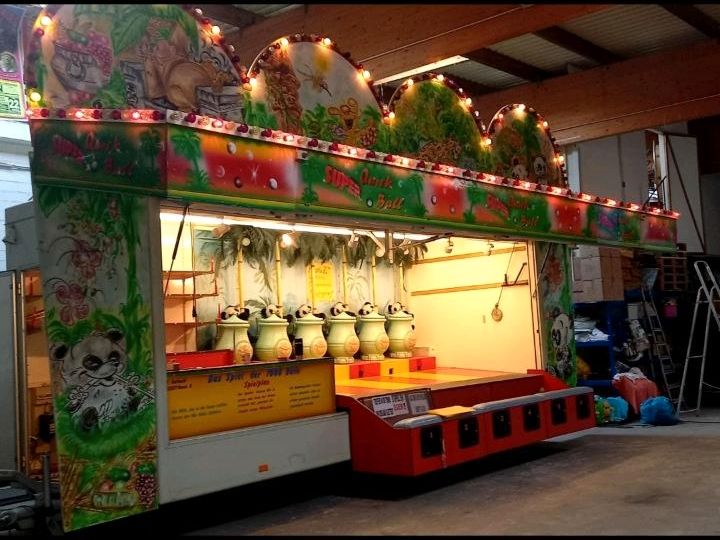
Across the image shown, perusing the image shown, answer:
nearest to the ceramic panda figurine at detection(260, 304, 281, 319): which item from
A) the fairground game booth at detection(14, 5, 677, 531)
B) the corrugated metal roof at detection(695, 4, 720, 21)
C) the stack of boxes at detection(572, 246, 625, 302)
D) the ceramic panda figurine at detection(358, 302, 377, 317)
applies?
the fairground game booth at detection(14, 5, 677, 531)

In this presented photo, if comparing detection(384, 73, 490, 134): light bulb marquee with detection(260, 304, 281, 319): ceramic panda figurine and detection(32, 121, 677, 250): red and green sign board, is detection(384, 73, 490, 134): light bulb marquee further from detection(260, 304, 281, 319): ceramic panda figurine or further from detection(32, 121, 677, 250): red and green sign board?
detection(260, 304, 281, 319): ceramic panda figurine

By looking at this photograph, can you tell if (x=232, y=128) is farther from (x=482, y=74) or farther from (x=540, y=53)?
(x=482, y=74)

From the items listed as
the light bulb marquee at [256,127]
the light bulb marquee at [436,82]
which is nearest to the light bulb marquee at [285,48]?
the light bulb marquee at [256,127]

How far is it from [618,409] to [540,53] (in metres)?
4.55

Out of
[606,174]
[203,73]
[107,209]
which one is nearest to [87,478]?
[107,209]

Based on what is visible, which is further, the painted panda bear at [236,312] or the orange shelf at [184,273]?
the painted panda bear at [236,312]

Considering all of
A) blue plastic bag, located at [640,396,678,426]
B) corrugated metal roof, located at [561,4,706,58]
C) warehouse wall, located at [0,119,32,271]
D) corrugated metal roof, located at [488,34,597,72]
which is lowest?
blue plastic bag, located at [640,396,678,426]

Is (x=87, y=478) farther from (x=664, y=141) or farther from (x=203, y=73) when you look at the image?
(x=664, y=141)

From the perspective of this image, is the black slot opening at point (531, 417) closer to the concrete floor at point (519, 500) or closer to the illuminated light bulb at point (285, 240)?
the concrete floor at point (519, 500)

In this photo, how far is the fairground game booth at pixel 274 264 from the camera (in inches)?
182

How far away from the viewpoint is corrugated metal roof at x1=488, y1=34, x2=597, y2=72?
9.60 metres

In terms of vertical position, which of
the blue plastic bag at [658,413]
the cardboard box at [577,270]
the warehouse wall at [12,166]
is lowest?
the blue plastic bag at [658,413]

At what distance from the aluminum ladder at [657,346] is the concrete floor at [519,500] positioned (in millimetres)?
3589

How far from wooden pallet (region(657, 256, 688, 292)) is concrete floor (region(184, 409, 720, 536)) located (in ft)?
16.1
